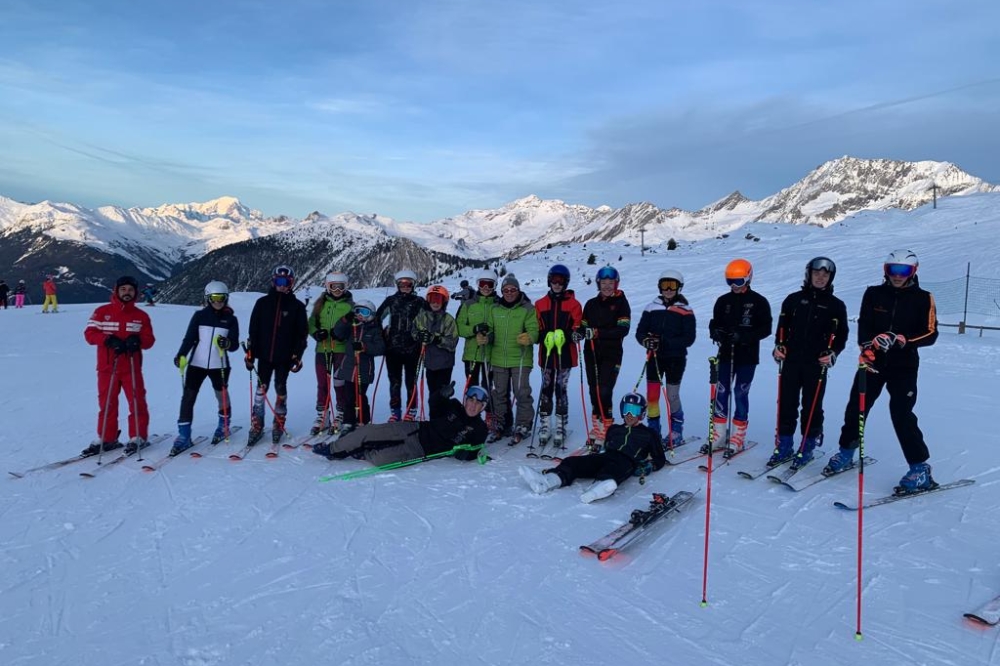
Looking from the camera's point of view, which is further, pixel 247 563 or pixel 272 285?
pixel 272 285

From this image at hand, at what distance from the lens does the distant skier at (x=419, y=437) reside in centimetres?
684

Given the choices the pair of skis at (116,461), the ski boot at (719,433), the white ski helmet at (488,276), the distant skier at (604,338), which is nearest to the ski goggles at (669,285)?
the distant skier at (604,338)

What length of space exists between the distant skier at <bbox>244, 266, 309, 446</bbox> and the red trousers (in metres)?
1.26

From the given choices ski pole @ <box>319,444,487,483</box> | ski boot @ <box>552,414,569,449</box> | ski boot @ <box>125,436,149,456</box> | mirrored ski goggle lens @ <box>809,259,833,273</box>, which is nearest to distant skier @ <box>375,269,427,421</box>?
ski pole @ <box>319,444,487,483</box>

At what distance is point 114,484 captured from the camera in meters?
6.15

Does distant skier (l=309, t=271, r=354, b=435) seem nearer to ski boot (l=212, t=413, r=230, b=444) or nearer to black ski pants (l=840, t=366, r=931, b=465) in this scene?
ski boot (l=212, t=413, r=230, b=444)

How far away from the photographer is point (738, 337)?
6.65 m

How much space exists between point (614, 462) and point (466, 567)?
7.07 feet

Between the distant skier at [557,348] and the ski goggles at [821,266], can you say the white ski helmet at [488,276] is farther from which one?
the ski goggles at [821,266]

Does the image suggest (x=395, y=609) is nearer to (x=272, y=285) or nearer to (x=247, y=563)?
(x=247, y=563)

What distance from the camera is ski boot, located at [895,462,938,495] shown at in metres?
5.68

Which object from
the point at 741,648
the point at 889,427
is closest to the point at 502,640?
the point at 741,648

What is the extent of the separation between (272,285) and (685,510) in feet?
18.1

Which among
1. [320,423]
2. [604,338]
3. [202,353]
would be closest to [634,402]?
[604,338]
